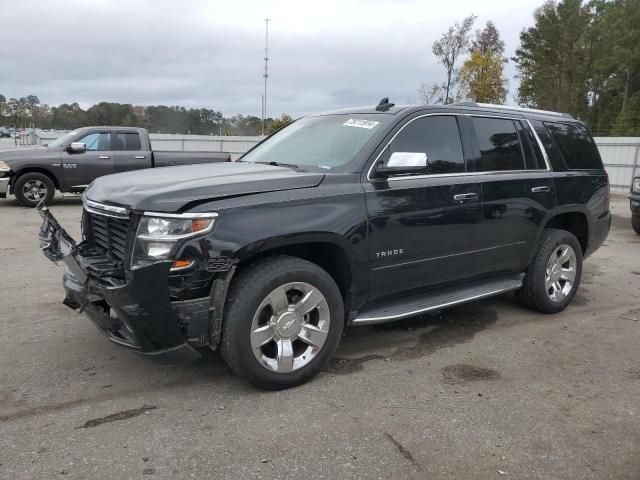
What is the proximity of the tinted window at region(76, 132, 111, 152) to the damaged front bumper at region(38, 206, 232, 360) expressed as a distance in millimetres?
9781

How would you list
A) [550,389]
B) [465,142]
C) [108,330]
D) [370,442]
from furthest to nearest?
[465,142] → [550,389] → [108,330] → [370,442]

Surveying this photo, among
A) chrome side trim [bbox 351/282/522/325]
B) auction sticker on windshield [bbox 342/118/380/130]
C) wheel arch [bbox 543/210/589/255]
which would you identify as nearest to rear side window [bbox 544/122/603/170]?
wheel arch [bbox 543/210/589/255]

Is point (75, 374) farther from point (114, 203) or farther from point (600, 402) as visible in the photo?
point (600, 402)

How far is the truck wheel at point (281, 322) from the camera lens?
3271 mm

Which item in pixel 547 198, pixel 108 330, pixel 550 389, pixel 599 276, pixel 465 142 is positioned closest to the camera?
pixel 108 330

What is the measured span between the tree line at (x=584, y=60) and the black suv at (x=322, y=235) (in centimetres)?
3919

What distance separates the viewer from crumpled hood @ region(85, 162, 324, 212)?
317cm

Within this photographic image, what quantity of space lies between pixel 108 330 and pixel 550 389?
9.44 feet

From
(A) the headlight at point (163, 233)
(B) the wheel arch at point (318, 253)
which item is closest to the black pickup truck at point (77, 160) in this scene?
(B) the wheel arch at point (318, 253)

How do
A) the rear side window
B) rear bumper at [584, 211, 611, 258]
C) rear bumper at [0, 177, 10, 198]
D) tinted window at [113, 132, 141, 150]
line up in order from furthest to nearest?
1. tinted window at [113, 132, 141, 150]
2. rear bumper at [0, 177, 10, 198]
3. rear bumper at [584, 211, 611, 258]
4. the rear side window

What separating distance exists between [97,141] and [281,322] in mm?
10659

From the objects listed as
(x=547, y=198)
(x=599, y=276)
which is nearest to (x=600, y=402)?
(x=547, y=198)

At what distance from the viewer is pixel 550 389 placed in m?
3.69

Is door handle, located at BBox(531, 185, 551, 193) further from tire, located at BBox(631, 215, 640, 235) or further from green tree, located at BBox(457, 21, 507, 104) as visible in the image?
green tree, located at BBox(457, 21, 507, 104)
